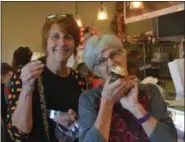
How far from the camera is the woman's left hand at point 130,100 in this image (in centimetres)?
84

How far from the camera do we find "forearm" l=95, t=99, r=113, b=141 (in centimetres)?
82

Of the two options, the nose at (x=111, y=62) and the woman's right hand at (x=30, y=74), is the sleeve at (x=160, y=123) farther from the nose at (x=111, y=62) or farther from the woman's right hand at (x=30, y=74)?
the woman's right hand at (x=30, y=74)

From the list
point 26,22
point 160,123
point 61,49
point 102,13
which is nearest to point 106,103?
point 160,123

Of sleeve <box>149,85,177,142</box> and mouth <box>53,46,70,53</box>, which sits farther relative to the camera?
mouth <box>53,46,70,53</box>

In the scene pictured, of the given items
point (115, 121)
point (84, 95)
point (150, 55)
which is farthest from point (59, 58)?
point (150, 55)

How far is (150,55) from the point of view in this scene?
1.81 metres

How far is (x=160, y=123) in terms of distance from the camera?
0.84m

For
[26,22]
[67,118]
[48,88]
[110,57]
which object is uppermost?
[26,22]

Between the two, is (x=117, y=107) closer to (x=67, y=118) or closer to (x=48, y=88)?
(x=67, y=118)

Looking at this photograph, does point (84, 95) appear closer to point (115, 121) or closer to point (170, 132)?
point (115, 121)

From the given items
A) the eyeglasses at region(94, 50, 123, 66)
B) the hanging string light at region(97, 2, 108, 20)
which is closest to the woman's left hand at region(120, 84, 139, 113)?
the eyeglasses at region(94, 50, 123, 66)

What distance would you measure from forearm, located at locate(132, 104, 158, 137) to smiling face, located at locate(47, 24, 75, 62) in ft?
1.32

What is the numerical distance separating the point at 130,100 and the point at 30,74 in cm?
35

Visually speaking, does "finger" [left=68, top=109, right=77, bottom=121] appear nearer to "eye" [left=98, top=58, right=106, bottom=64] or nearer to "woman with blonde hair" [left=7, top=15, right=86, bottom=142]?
"woman with blonde hair" [left=7, top=15, right=86, bottom=142]
